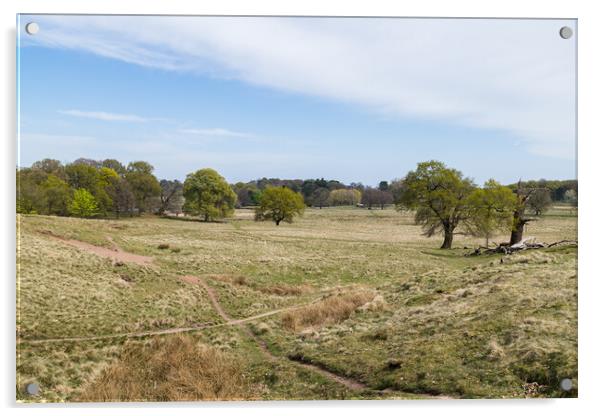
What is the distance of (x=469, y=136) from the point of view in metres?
6.43

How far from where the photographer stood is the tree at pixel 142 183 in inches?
240

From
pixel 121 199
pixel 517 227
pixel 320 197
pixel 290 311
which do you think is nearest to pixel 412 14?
pixel 320 197

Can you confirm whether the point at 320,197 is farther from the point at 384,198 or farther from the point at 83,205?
the point at 83,205

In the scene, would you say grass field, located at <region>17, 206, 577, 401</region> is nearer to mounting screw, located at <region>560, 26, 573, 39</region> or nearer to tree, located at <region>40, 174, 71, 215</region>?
tree, located at <region>40, 174, 71, 215</region>

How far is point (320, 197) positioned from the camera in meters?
6.66

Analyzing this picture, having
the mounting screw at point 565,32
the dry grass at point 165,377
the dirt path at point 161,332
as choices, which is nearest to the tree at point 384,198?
the dirt path at point 161,332

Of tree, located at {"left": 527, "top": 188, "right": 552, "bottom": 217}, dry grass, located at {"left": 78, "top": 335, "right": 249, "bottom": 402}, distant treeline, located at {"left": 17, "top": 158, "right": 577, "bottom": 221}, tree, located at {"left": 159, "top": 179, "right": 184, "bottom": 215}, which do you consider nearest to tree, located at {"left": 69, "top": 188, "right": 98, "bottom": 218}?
distant treeline, located at {"left": 17, "top": 158, "right": 577, "bottom": 221}

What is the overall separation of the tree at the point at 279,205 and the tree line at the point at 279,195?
2cm

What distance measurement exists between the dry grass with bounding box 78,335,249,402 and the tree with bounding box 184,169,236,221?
1.90m

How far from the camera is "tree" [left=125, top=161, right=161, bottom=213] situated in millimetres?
6105

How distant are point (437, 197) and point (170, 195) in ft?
13.1

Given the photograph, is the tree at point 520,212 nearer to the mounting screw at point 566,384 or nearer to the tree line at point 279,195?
the tree line at point 279,195
